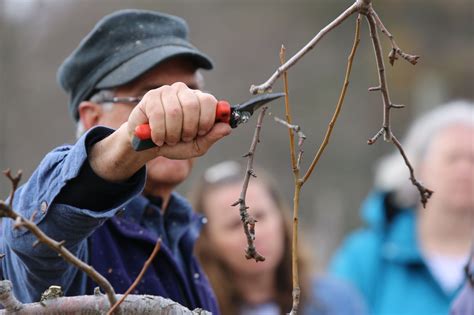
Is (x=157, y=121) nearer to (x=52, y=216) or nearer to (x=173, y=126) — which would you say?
(x=173, y=126)

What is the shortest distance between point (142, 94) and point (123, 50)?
0.41 feet

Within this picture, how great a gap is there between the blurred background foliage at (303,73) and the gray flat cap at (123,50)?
50.0ft

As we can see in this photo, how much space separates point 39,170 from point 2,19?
11.8 metres

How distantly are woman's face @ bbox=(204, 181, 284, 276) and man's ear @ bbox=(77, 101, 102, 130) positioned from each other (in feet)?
5.22

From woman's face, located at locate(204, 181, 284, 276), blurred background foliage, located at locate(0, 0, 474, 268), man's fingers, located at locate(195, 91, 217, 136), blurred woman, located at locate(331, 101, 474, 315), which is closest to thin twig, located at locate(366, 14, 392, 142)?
man's fingers, located at locate(195, 91, 217, 136)

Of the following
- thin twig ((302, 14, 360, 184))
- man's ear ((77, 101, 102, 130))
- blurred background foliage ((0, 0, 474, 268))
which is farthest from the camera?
blurred background foliage ((0, 0, 474, 268))

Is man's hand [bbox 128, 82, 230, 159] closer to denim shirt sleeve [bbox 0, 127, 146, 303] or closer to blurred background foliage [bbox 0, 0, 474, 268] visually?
denim shirt sleeve [bbox 0, 127, 146, 303]

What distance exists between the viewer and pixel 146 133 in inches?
58.7

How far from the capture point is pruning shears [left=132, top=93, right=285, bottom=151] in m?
1.49

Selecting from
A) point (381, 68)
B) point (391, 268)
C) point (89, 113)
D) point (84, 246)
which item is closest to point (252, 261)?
point (391, 268)

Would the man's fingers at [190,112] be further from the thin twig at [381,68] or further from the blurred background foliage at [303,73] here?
the blurred background foliage at [303,73]

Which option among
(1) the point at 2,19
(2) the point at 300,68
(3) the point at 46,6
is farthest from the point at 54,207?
(2) the point at 300,68

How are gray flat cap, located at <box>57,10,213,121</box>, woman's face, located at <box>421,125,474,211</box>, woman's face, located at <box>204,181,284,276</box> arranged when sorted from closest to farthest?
gray flat cap, located at <box>57,10,213,121</box> < woman's face, located at <box>204,181,284,276</box> < woman's face, located at <box>421,125,474,211</box>

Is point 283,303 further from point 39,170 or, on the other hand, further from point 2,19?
point 2,19
